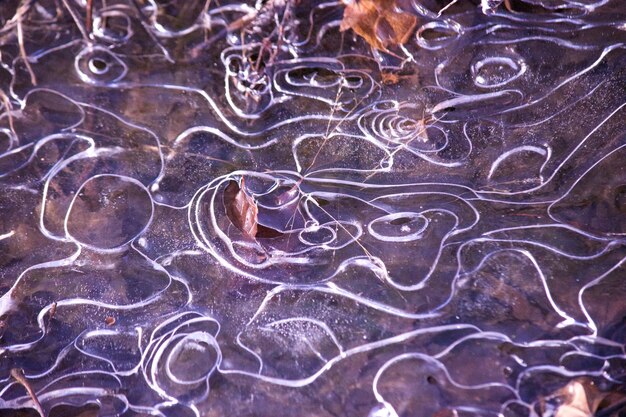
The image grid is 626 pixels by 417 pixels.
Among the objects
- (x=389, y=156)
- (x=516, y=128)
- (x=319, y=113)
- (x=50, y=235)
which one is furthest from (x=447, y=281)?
(x=50, y=235)

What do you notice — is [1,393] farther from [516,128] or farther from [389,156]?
[516,128]

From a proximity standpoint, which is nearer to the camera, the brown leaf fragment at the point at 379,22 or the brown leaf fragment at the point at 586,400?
the brown leaf fragment at the point at 586,400

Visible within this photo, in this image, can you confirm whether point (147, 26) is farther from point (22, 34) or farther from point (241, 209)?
point (241, 209)

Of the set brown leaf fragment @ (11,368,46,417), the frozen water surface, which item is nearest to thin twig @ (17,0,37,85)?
the frozen water surface

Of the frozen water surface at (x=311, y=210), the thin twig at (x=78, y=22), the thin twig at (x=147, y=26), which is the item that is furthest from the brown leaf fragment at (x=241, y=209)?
the thin twig at (x=78, y=22)

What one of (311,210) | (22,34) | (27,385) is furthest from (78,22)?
(27,385)

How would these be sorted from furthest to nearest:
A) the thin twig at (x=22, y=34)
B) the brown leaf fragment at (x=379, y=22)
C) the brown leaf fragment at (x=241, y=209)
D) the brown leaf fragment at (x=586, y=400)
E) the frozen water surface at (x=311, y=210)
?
the thin twig at (x=22, y=34) < the brown leaf fragment at (x=379, y=22) < the brown leaf fragment at (x=241, y=209) < the frozen water surface at (x=311, y=210) < the brown leaf fragment at (x=586, y=400)

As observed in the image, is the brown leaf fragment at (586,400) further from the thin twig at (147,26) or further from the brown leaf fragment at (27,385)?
the thin twig at (147,26)

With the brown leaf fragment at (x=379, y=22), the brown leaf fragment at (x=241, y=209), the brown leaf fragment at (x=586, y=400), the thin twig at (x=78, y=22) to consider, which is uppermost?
the brown leaf fragment at (x=379, y=22)
